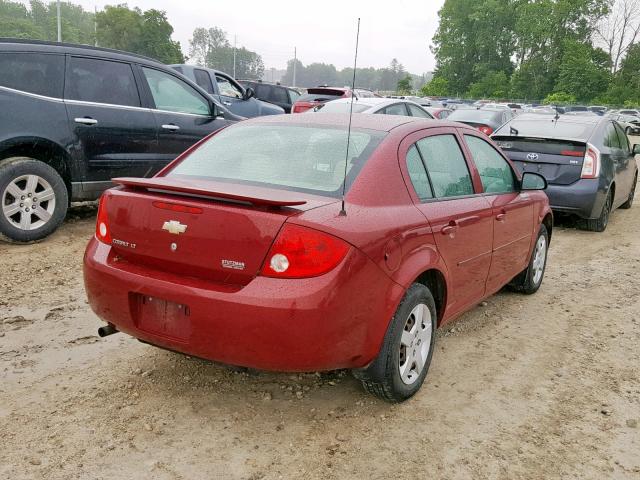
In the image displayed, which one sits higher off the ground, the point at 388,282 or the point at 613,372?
the point at 388,282

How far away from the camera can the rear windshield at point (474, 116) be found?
15.0m

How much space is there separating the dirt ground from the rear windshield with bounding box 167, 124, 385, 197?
116 centimetres

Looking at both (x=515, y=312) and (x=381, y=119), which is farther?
(x=515, y=312)

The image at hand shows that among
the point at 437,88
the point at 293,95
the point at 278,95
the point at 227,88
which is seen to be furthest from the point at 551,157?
the point at 437,88

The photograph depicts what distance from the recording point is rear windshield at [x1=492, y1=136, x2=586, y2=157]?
7.99 m

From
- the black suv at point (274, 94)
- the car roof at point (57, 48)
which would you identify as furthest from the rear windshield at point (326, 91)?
the car roof at point (57, 48)

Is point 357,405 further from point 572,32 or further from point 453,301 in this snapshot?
point 572,32

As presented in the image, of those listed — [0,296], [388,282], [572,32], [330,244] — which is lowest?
[0,296]

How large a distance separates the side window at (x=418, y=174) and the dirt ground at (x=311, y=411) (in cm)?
112

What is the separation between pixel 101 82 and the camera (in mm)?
6578

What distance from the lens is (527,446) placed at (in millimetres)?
3047

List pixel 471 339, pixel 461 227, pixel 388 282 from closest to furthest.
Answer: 1. pixel 388 282
2. pixel 461 227
3. pixel 471 339

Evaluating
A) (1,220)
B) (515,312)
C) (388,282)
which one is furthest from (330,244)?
(1,220)

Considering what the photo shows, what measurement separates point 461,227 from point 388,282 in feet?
3.17
